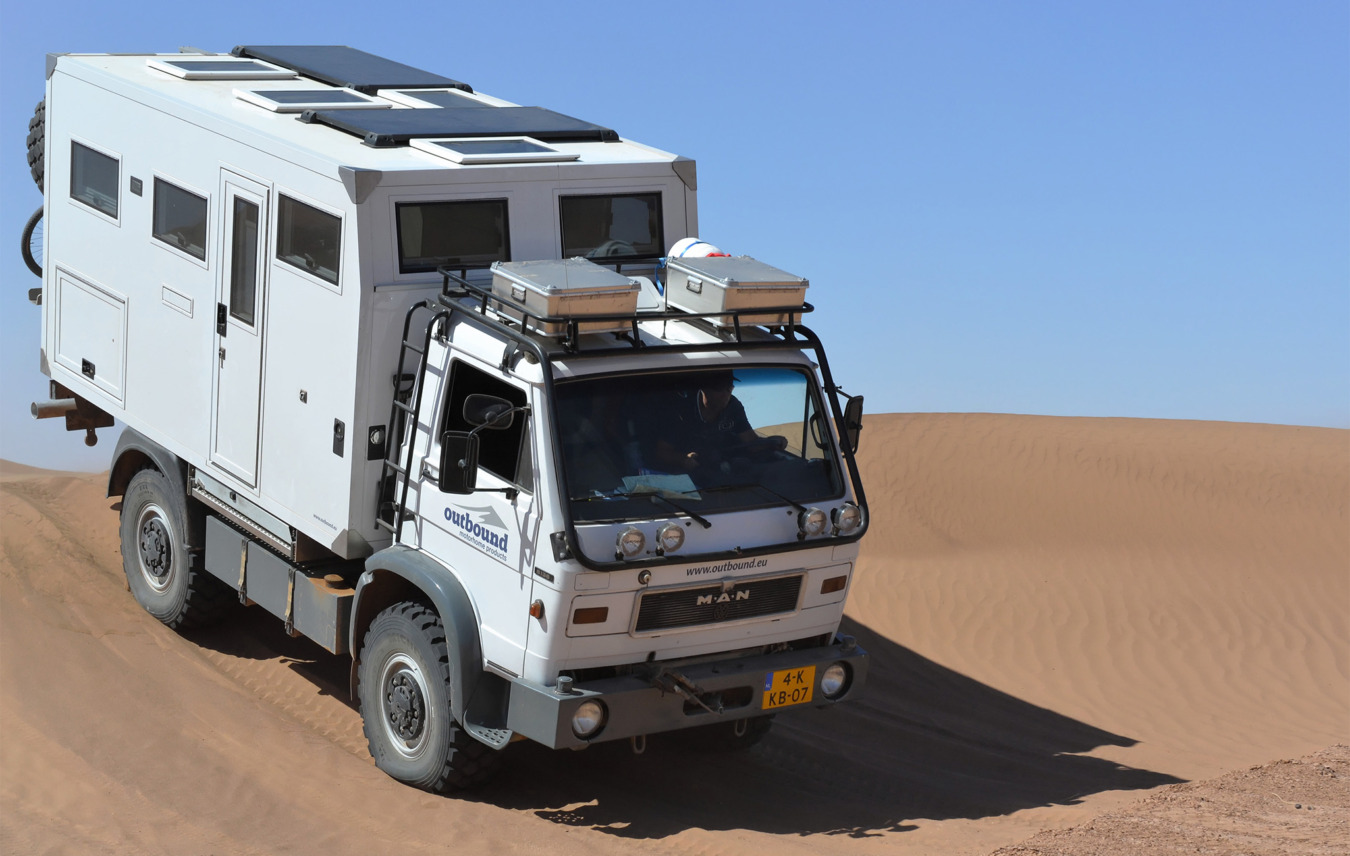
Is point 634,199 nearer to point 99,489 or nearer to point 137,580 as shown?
point 137,580

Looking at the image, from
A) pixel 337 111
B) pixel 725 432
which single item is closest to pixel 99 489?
pixel 337 111

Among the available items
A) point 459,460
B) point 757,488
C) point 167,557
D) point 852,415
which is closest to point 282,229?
point 459,460

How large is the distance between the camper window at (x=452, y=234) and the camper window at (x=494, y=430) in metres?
0.77

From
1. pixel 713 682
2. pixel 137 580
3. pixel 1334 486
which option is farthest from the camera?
pixel 1334 486

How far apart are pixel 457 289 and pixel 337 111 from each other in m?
2.02

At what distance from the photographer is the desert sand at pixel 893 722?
8.02 meters

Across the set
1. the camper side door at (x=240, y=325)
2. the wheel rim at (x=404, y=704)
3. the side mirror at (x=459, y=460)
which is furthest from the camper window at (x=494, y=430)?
the camper side door at (x=240, y=325)

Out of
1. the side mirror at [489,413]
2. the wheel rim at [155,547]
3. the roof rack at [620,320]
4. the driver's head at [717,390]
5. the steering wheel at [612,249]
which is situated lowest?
the wheel rim at [155,547]

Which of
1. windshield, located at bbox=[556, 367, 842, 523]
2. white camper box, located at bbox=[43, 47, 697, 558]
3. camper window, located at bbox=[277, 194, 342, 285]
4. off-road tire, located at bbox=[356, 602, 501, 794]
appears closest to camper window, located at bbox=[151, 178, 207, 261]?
white camper box, located at bbox=[43, 47, 697, 558]

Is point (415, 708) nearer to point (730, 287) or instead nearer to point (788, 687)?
point (788, 687)

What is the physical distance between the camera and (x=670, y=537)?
7.32 meters

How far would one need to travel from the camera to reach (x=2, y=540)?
12523 millimetres

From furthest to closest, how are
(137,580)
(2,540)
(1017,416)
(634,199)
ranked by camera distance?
(1017,416)
(2,540)
(137,580)
(634,199)

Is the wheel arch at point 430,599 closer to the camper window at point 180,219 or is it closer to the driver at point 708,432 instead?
the driver at point 708,432
